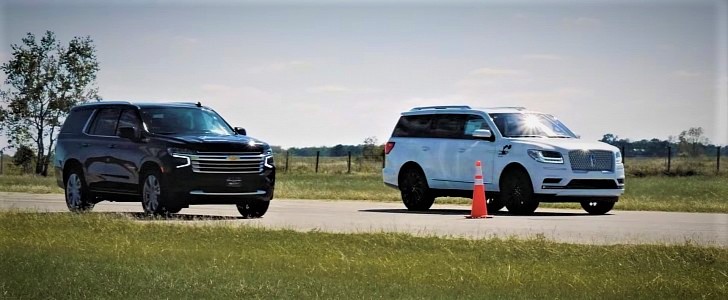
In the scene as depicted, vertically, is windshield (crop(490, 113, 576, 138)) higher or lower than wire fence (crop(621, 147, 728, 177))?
higher

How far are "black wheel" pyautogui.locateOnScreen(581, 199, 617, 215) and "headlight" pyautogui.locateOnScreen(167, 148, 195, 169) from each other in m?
7.73

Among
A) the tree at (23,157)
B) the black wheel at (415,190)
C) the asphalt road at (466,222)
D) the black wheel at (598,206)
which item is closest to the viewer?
the asphalt road at (466,222)

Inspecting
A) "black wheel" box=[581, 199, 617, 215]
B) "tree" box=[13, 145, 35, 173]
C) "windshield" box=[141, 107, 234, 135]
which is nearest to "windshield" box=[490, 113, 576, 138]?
"black wheel" box=[581, 199, 617, 215]

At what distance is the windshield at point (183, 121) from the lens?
21766 millimetres

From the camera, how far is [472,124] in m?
23.9

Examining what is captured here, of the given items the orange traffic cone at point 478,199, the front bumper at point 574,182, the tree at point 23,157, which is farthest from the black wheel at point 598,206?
the tree at point 23,157

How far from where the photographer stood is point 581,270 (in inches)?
532

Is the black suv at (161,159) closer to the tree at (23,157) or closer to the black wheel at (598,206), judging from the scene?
the black wheel at (598,206)

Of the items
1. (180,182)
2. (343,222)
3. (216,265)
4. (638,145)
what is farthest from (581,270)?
(638,145)

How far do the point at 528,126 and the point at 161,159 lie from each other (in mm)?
7217

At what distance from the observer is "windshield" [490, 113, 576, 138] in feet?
76.9

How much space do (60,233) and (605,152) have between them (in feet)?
33.6

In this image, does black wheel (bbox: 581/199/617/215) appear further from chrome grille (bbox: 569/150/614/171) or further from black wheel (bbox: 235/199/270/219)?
black wheel (bbox: 235/199/270/219)

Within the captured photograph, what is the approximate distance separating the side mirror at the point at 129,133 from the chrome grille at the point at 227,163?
1.36 metres
